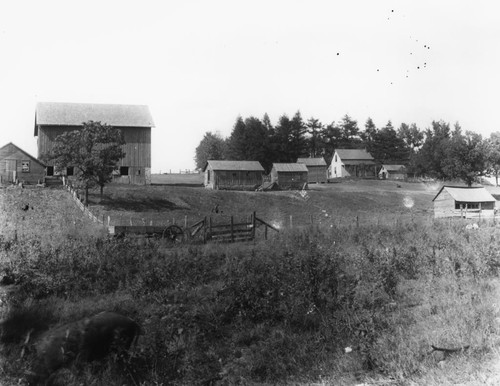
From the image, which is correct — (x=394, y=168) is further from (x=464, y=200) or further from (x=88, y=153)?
(x=88, y=153)

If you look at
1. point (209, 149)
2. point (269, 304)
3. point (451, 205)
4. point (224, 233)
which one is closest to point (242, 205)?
point (451, 205)

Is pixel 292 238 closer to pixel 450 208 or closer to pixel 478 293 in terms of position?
pixel 478 293

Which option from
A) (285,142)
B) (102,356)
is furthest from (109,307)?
(285,142)

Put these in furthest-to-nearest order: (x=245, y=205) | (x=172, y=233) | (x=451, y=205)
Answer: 1. (x=245, y=205)
2. (x=451, y=205)
3. (x=172, y=233)

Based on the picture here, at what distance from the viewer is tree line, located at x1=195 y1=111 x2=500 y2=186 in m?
58.8

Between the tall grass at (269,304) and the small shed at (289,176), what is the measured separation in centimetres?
5472

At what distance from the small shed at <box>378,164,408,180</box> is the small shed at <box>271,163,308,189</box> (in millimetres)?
39102

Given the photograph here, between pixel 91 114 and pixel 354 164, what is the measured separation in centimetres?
6063

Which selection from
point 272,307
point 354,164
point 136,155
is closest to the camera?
point 272,307

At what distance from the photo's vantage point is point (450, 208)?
42.8m

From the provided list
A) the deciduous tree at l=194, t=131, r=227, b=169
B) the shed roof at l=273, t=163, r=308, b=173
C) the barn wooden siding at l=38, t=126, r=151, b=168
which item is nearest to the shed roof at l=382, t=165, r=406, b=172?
the deciduous tree at l=194, t=131, r=227, b=169

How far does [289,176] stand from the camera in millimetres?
71438

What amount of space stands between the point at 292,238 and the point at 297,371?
34.8ft

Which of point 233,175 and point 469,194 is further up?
point 233,175
